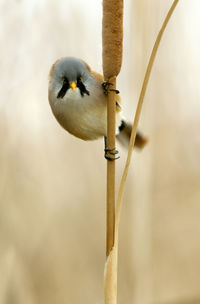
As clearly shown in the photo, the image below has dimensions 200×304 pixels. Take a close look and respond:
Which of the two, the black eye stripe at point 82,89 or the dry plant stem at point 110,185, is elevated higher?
the black eye stripe at point 82,89

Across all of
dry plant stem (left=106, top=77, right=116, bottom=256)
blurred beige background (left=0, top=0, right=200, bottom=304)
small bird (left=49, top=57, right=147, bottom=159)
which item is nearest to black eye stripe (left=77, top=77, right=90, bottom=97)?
small bird (left=49, top=57, right=147, bottom=159)

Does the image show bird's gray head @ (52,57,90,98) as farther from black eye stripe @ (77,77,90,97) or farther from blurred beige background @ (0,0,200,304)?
blurred beige background @ (0,0,200,304)

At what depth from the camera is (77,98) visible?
0.67 m

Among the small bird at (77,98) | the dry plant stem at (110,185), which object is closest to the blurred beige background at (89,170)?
the small bird at (77,98)

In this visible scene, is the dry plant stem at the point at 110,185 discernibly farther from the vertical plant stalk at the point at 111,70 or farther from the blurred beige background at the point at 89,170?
the blurred beige background at the point at 89,170

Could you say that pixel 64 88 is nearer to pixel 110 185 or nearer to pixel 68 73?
pixel 68 73

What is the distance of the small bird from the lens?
63cm

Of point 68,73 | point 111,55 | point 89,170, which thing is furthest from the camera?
point 89,170

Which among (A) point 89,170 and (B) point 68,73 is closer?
(B) point 68,73

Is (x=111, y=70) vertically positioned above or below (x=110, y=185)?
above

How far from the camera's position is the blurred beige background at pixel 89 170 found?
1.12 m

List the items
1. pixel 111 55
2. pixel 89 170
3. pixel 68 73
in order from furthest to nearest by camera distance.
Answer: pixel 89 170
pixel 68 73
pixel 111 55

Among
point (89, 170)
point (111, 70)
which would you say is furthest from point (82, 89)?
point (89, 170)

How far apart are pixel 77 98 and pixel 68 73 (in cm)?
6
